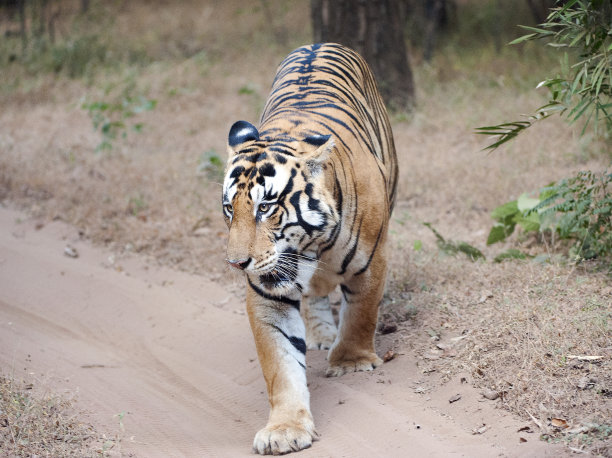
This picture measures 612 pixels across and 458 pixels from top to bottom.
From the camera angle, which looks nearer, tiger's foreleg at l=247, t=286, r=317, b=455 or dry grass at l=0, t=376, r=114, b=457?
Answer: dry grass at l=0, t=376, r=114, b=457

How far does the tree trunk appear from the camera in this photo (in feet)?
26.1

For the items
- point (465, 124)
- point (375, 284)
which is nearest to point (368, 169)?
point (375, 284)

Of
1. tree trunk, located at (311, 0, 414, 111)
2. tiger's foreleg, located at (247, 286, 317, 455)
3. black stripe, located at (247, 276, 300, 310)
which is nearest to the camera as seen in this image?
tiger's foreleg, located at (247, 286, 317, 455)

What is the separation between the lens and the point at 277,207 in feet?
10.6

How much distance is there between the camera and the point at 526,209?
4863 millimetres

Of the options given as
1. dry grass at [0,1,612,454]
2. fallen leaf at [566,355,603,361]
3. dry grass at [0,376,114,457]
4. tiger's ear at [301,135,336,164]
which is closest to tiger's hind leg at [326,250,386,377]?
dry grass at [0,1,612,454]

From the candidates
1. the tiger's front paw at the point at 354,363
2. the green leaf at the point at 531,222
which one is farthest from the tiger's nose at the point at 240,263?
the green leaf at the point at 531,222

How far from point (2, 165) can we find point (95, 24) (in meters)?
5.96

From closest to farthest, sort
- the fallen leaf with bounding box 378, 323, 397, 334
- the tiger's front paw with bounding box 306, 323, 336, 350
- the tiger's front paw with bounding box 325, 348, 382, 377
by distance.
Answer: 1. the tiger's front paw with bounding box 325, 348, 382, 377
2. the fallen leaf with bounding box 378, 323, 397, 334
3. the tiger's front paw with bounding box 306, 323, 336, 350

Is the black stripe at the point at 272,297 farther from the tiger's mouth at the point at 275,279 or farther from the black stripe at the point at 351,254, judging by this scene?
the black stripe at the point at 351,254

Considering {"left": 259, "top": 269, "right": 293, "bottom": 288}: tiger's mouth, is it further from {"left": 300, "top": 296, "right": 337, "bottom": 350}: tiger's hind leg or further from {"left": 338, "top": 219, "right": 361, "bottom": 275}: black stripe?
{"left": 300, "top": 296, "right": 337, "bottom": 350}: tiger's hind leg

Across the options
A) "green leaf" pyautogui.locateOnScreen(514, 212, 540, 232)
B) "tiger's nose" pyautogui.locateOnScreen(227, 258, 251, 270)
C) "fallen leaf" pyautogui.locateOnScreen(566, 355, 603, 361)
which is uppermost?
"tiger's nose" pyautogui.locateOnScreen(227, 258, 251, 270)

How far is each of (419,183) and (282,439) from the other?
391 cm

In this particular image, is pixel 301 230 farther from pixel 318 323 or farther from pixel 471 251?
pixel 471 251
